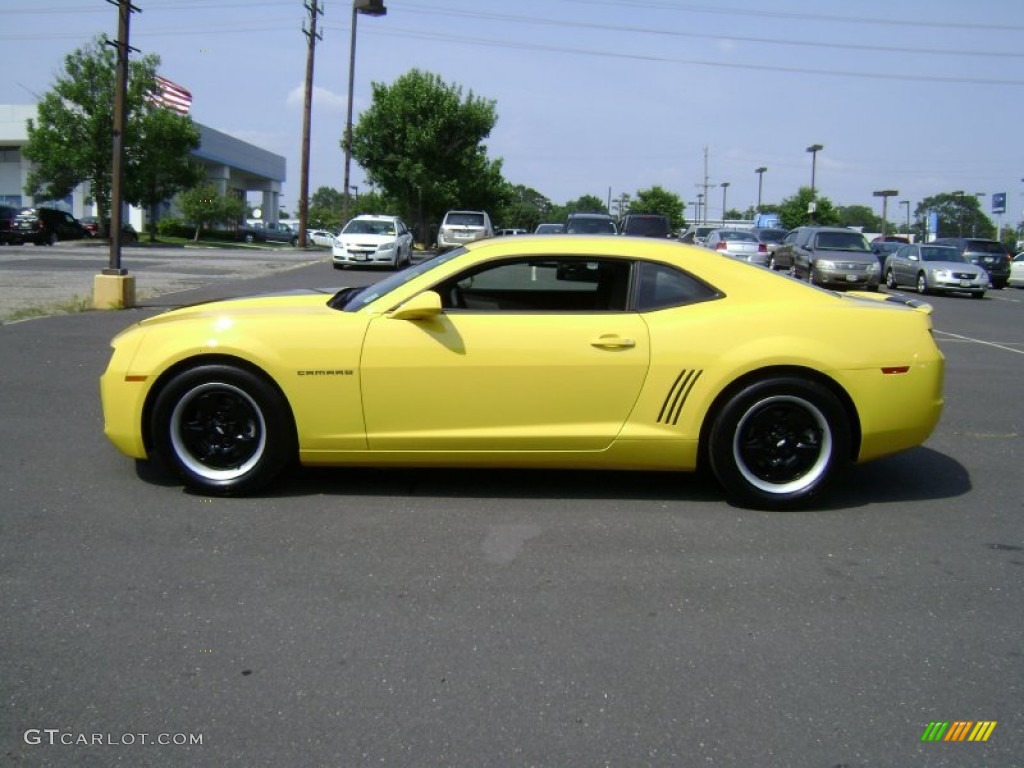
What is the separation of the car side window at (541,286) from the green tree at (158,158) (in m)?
38.7

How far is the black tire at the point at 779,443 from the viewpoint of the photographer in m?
4.93

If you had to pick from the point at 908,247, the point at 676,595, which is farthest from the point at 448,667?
the point at 908,247

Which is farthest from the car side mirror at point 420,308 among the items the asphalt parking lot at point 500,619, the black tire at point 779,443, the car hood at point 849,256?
the car hood at point 849,256

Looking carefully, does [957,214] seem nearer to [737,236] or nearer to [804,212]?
[804,212]

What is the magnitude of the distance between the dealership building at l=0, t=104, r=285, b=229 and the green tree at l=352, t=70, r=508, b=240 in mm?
8588

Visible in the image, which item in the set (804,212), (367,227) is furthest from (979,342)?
(804,212)

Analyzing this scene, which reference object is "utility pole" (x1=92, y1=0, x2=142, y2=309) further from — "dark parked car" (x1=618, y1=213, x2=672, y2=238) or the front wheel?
the front wheel

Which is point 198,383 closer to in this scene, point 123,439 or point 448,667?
point 123,439

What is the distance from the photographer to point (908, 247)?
2689 cm

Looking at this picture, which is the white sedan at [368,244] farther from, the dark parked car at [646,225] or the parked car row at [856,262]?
the parked car row at [856,262]

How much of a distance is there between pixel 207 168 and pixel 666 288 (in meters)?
63.9

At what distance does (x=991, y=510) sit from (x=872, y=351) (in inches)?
44.4

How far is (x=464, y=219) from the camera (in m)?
30.9

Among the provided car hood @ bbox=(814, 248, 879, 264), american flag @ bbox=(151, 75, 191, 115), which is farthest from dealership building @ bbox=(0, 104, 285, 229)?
car hood @ bbox=(814, 248, 879, 264)
